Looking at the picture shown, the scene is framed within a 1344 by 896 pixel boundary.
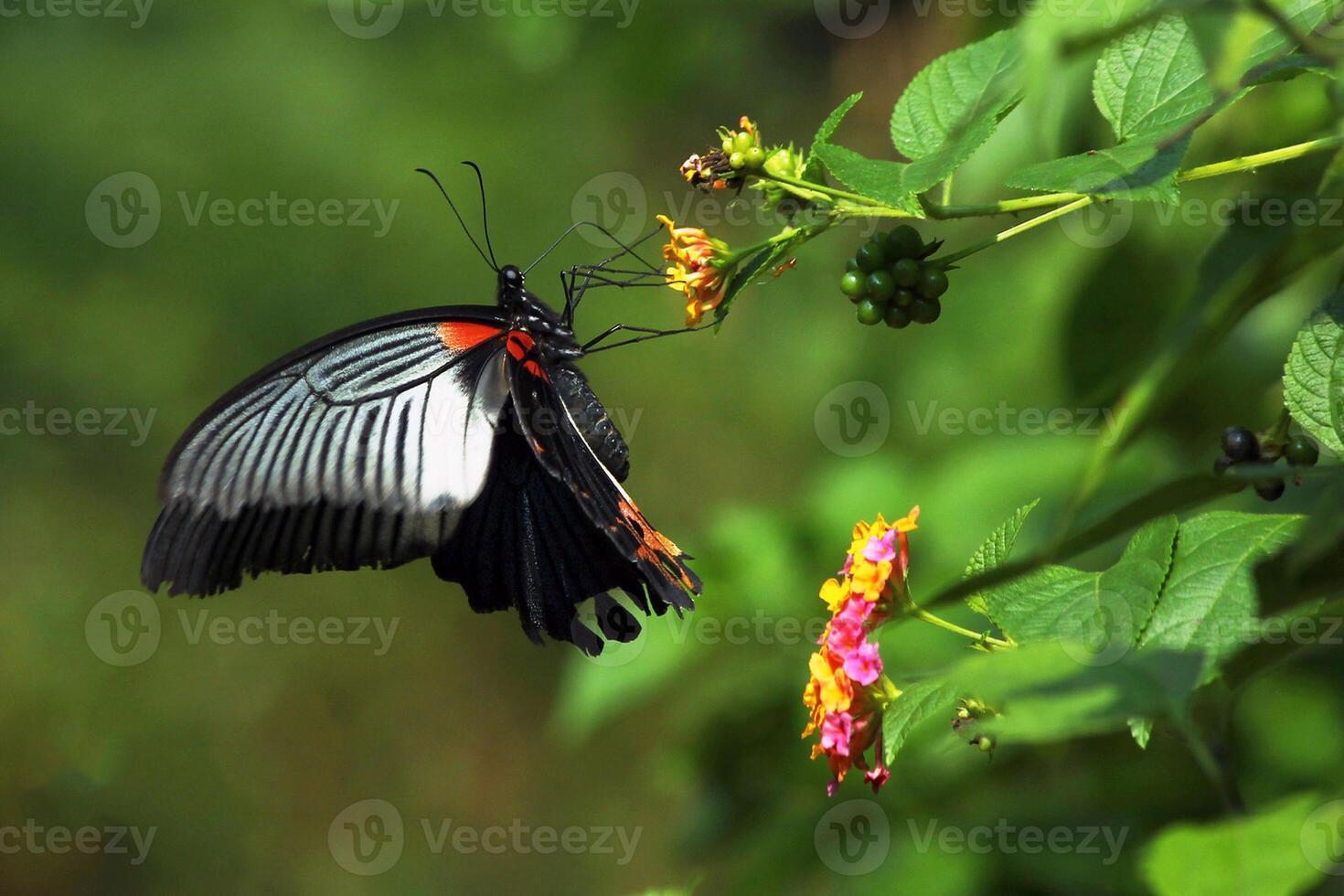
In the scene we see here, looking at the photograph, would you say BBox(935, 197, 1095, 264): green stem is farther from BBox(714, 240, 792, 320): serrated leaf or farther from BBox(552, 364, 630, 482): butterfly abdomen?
BBox(552, 364, 630, 482): butterfly abdomen

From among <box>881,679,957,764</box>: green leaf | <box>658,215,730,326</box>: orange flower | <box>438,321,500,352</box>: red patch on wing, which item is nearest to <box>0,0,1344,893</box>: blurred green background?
<box>438,321,500,352</box>: red patch on wing

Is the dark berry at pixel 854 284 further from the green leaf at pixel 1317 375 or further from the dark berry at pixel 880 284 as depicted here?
the green leaf at pixel 1317 375

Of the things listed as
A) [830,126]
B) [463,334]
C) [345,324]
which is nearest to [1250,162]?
[830,126]

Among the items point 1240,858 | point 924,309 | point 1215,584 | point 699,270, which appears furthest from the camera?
point 699,270

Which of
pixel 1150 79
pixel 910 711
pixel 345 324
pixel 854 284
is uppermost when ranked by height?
pixel 345 324

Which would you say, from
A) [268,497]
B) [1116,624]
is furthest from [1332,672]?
[268,497]

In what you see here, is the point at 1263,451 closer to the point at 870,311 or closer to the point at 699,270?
the point at 870,311
